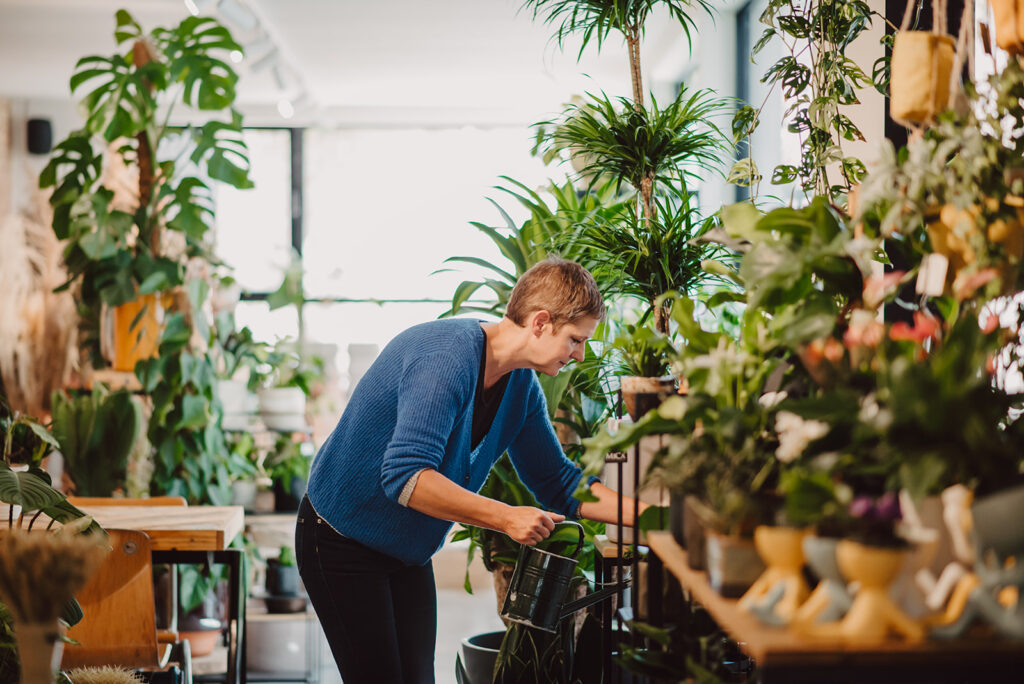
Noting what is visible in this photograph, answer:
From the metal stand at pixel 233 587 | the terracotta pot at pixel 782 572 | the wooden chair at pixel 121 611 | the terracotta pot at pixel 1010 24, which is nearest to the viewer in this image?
the terracotta pot at pixel 782 572

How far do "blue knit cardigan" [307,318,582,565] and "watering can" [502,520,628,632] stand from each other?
0.84ft

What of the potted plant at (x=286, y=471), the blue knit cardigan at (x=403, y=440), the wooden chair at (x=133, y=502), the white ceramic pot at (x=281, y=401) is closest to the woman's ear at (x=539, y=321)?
the blue knit cardigan at (x=403, y=440)

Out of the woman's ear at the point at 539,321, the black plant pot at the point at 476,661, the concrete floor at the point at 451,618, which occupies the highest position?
the woman's ear at the point at 539,321

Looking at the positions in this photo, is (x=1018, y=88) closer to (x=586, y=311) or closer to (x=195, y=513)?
(x=586, y=311)

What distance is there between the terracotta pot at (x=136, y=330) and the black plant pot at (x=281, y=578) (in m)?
1.16

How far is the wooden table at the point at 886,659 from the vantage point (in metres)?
0.95

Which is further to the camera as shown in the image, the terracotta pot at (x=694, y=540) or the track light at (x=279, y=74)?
the track light at (x=279, y=74)

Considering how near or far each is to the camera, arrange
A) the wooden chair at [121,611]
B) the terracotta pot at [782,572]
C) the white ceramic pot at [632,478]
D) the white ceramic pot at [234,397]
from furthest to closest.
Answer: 1. the white ceramic pot at [234,397]
2. the wooden chair at [121,611]
3. the white ceramic pot at [632,478]
4. the terracotta pot at [782,572]

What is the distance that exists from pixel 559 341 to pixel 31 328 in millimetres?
4515

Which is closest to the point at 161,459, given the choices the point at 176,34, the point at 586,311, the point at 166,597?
the point at 166,597

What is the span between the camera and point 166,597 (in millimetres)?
4074

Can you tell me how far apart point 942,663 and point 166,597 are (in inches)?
148

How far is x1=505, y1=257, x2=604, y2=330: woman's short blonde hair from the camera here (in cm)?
198

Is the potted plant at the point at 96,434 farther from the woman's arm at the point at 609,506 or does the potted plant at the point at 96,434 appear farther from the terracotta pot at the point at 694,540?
the terracotta pot at the point at 694,540
